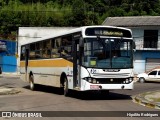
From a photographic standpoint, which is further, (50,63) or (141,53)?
(141,53)

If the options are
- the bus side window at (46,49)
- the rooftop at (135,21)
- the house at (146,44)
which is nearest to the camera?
the bus side window at (46,49)

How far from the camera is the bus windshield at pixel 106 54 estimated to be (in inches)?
724

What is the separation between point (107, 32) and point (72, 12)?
220 feet

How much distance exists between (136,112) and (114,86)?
4500 mm

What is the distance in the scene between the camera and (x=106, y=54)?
60.7 feet

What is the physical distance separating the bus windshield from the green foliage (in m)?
60.5

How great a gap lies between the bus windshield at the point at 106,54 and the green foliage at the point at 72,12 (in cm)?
6047

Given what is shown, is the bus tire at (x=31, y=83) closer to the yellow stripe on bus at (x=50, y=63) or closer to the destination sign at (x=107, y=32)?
the yellow stripe on bus at (x=50, y=63)

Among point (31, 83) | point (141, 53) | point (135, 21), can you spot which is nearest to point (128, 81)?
point (31, 83)

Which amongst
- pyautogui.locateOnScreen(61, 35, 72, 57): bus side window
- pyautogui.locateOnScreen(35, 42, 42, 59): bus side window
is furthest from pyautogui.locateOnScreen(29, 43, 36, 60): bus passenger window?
pyautogui.locateOnScreen(61, 35, 72, 57): bus side window

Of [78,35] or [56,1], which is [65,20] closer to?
[56,1]

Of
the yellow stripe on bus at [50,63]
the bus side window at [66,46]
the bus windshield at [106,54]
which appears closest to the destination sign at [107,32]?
the bus windshield at [106,54]

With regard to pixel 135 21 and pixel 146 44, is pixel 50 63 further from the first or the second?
pixel 135 21

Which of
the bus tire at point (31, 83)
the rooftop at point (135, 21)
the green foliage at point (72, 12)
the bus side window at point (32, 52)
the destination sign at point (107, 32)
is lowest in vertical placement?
the bus tire at point (31, 83)
